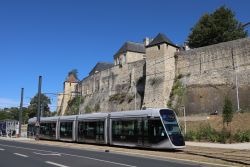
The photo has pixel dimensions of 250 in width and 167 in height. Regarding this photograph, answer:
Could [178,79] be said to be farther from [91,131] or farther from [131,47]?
[131,47]

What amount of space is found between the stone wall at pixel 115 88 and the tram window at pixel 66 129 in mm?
23503

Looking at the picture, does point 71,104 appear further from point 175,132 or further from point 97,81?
point 175,132

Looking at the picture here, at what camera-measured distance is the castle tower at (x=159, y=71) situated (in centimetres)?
5266

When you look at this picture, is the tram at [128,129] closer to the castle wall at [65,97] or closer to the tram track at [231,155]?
the tram track at [231,155]

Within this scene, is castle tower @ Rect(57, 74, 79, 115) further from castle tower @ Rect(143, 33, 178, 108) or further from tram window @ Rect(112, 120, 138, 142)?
tram window @ Rect(112, 120, 138, 142)

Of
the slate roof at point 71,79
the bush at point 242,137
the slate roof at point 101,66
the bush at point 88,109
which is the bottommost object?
the bush at point 242,137

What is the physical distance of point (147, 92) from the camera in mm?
55281

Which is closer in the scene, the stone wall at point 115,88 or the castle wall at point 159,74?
the castle wall at point 159,74

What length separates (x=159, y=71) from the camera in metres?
53.6

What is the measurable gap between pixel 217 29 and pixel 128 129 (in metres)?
39.5

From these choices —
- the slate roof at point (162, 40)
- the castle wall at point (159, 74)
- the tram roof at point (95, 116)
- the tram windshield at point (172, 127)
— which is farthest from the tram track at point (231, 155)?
the slate roof at point (162, 40)

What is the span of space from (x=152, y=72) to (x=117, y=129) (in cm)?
2907

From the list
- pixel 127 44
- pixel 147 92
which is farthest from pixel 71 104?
pixel 147 92

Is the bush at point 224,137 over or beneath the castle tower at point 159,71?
beneath
